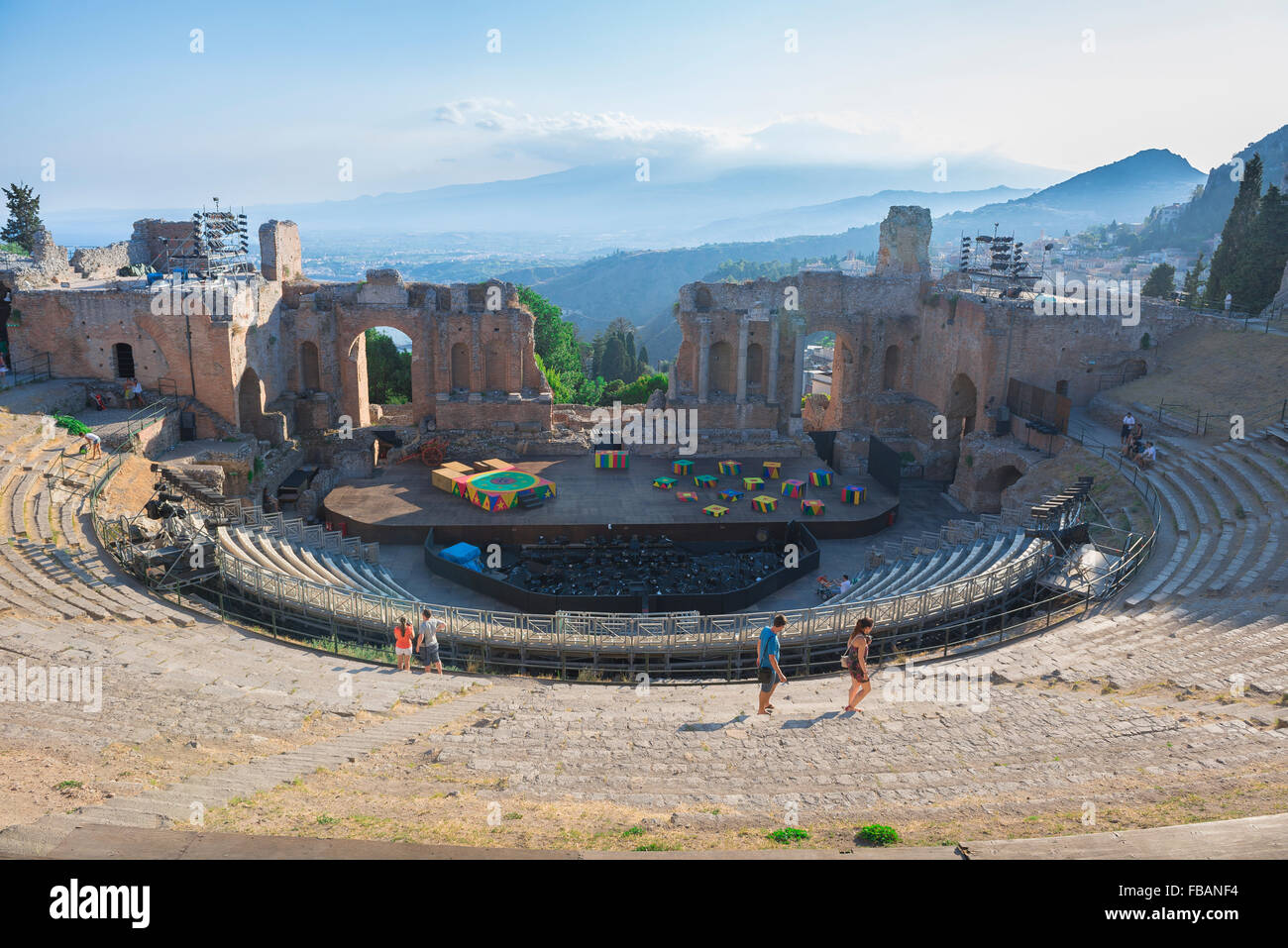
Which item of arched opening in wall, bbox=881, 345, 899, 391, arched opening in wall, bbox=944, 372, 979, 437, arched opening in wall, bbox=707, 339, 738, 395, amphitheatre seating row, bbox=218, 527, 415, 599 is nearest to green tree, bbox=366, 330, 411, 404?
arched opening in wall, bbox=707, 339, 738, 395

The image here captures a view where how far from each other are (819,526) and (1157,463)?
9.78 m

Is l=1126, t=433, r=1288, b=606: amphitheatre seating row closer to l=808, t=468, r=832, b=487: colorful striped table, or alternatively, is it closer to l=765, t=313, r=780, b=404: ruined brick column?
l=808, t=468, r=832, b=487: colorful striped table

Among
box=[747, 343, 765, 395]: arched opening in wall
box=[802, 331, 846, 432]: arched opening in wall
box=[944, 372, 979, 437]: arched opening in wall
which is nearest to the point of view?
box=[944, 372, 979, 437]: arched opening in wall

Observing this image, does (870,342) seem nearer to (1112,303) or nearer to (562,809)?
(1112,303)

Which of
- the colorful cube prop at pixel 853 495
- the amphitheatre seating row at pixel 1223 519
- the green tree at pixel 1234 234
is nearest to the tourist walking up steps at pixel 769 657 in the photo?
the amphitheatre seating row at pixel 1223 519

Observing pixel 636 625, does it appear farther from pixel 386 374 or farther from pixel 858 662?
pixel 386 374

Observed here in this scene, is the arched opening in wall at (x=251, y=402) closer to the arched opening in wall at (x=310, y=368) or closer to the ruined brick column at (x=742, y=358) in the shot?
the arched opening in wall at (x=310, y=368)

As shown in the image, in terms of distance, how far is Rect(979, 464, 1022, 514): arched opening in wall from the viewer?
100 feet

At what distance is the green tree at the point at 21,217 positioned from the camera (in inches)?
1892

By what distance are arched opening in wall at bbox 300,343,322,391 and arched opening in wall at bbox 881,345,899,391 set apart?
24087 mm

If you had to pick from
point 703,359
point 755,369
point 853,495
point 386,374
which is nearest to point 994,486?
point 853,495

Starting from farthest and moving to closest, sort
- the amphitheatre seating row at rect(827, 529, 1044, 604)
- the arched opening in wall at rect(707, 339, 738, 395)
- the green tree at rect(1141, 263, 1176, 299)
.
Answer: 1. the green tree at rect(1141, 263, 1176, 299)
2. the arched opening in wall at rect(707, 339, 738, 395)
3. the amphitheatre seating row at rect(827, 529, 1044, 604)

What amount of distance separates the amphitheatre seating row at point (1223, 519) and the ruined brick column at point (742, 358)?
1588 centimetres

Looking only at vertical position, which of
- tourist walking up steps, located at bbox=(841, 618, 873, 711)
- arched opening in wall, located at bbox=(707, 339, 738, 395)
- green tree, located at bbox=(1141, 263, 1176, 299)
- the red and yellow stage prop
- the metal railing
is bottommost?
the metal railing
